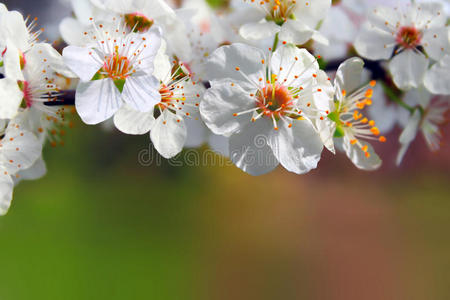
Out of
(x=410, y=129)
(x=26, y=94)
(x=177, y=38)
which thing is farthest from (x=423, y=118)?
(x=26, y=94)

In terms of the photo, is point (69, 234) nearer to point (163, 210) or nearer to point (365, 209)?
point (163, 210)

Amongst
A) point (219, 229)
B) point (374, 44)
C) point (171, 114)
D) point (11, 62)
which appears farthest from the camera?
point (219, 229)

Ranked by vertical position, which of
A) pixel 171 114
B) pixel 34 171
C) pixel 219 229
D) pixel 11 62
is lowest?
pixel 219 229

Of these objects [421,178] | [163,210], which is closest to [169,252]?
[163,210]

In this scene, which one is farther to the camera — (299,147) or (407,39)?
(407,39)

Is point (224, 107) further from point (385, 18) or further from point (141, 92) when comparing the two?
point (385, 18)

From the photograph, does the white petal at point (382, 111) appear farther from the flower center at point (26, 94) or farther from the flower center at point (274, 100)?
the flower center at point (26, 94)

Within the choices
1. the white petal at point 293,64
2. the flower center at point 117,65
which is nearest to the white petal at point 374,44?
the white petal at point 293,64

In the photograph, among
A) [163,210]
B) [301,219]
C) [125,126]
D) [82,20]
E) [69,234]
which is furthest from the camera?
[301,219]
